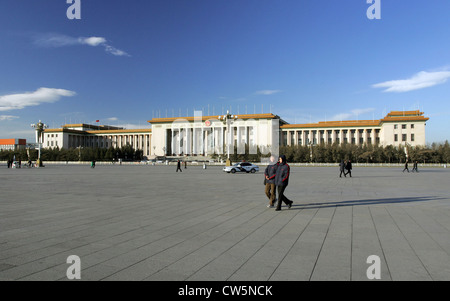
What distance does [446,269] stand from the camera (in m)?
3.75

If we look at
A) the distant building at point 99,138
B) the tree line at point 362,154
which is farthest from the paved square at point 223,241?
the distant building at point 99,138

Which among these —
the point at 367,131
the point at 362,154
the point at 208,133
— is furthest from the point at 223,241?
the point at 208,133

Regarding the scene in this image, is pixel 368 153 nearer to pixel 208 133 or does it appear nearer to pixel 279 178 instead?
pixel 208 133

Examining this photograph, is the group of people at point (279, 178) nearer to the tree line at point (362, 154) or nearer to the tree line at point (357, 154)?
the tree line at point (357, 154)

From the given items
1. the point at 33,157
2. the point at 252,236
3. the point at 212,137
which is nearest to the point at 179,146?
the point at 212,137

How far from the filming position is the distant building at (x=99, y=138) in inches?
4360

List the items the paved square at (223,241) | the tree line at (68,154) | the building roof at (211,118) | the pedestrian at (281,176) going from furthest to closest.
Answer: the building roof at (211,118) → the tree line at (68,154) → the pedestrian at (281,176) → the paved square at (223,241)

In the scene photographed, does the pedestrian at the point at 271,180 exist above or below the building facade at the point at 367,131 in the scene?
below

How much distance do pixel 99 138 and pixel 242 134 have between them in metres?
56.7

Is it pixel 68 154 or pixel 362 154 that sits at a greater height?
pixel 68 154

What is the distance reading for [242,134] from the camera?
98375 mm

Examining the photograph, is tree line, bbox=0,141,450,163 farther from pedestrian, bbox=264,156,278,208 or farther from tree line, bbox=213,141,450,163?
pedestrian, bbox=264,156,278,208
